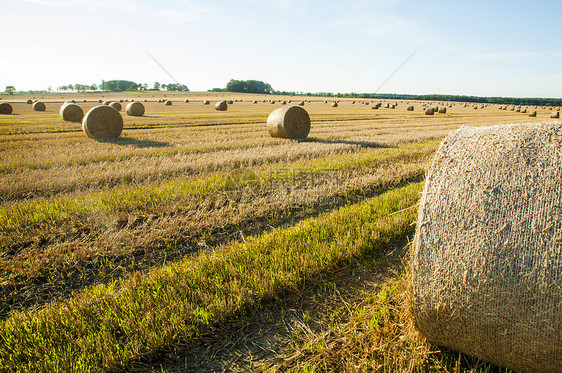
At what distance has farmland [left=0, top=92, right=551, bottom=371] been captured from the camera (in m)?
2.63

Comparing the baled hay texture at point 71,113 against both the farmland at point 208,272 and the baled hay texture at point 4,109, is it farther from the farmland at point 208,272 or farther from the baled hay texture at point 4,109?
the farmland at point 208,272

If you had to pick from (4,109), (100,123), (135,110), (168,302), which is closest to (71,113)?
(135,110)

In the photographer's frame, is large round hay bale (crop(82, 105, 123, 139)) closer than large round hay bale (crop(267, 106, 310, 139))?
No

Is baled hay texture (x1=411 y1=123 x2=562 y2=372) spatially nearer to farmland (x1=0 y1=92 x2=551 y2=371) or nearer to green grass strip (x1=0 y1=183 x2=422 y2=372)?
farmland (x1=0 y1=92 x2=551 y2=371)

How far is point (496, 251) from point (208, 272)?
107 inches

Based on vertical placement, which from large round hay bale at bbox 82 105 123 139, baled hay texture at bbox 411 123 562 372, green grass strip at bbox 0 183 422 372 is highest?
large round hay bale at bbox 82 105 123 139

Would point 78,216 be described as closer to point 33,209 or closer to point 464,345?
point 33,209

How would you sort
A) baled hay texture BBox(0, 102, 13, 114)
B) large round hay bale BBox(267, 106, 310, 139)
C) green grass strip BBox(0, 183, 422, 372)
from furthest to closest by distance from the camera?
baled hay texture BBox(0, 102, 13, 114) → large round hay bale BBox(267, 106, 310, 139) → green grass strip BBox(0, 183, 422, 372)

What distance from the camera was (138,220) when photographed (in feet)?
17.4

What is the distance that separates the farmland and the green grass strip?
14 mm

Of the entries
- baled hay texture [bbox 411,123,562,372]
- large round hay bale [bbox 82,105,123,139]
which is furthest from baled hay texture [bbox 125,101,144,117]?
baled hay texture [bbox 411,123,562,372]

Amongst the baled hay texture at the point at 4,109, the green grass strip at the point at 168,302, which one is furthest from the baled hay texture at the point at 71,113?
the green grass strip at the point at 168,302

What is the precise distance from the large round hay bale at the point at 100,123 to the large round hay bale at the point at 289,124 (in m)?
7.07

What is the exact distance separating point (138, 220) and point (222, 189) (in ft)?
6.44
